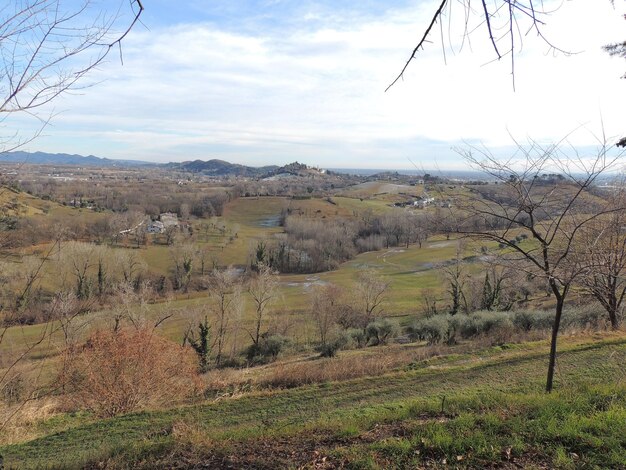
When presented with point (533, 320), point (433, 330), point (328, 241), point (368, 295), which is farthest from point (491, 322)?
point (328, 241)

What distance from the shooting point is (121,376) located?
614 inches

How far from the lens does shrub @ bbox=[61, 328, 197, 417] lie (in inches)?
598

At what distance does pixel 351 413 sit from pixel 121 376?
10.7 m

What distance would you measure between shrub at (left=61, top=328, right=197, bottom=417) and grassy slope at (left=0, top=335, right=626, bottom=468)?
1534 millimetres

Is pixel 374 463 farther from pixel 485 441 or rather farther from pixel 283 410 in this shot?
pixel 283 410

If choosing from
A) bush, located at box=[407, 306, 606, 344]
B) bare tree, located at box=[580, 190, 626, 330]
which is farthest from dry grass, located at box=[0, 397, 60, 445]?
bush, located at box=[407, 306, 606, 344]

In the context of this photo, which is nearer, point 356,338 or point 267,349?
point 356,338

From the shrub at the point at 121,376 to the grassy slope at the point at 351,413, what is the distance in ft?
5.03

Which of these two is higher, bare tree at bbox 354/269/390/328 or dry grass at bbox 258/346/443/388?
dry grass at bbox 258/346/443/388

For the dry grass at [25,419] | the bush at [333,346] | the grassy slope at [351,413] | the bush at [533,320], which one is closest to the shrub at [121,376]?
the dry grass at [25,419]

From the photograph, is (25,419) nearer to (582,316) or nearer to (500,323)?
(500,323)

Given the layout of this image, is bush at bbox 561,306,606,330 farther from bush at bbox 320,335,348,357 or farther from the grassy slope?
bush at bbox 320,335,348,357

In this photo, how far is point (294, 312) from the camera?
4669 cm

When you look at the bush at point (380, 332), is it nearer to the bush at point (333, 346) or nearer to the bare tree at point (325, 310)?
the bush at point (333, 346)
